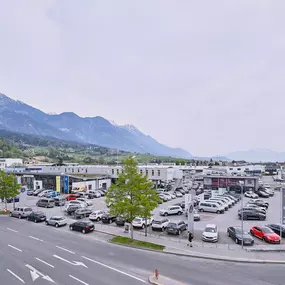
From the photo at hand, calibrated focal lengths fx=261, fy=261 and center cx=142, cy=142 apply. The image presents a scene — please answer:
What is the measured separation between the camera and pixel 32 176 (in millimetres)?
70875

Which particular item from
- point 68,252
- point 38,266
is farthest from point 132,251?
point 38,266

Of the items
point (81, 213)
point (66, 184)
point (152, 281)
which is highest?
point (152, 281)

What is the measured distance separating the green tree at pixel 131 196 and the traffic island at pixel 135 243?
191cm

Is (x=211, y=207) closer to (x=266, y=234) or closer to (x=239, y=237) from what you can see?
(x=266, y=234)

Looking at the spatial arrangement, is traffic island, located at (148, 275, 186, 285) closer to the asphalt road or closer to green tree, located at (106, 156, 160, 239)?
the asphalt road

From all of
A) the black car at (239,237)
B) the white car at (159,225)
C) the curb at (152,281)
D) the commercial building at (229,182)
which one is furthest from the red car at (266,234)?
the commercial building at (229,182)

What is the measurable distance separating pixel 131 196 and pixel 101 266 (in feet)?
30.1

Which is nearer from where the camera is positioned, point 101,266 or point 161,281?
point 161,281

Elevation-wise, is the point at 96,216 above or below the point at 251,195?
above

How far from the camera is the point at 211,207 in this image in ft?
143

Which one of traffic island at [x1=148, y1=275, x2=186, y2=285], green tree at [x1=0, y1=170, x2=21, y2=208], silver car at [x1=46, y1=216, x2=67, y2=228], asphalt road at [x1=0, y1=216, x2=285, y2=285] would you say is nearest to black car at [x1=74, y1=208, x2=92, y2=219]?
silver car at [x1=46, y1=216, x2=67, y2=228]

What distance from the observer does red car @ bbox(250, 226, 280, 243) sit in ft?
86.8

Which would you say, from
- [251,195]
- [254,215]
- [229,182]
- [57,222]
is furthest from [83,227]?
[229,182]

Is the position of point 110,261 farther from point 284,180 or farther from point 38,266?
point 284,180
